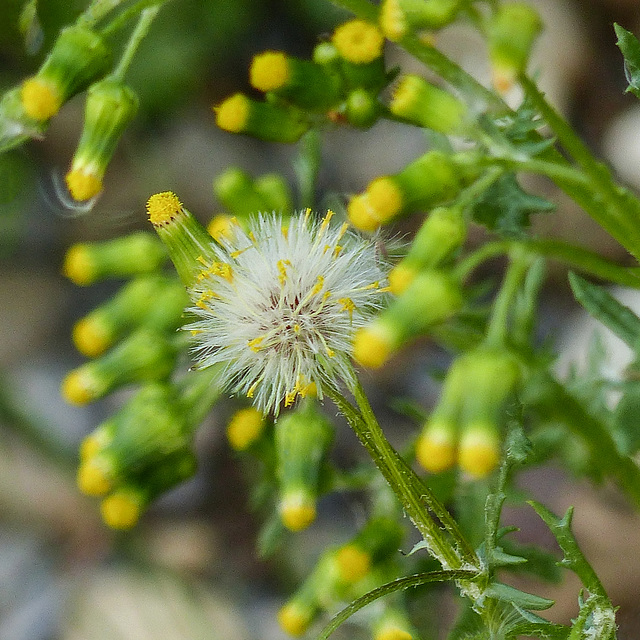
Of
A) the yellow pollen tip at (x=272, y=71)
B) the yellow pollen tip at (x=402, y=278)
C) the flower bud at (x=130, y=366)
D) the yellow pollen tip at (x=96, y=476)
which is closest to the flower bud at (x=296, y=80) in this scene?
the yellow pollen tip at (x=272, y=71)

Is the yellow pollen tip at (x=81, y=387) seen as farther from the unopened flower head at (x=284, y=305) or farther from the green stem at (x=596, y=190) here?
the green stem at (x=596, y=190)

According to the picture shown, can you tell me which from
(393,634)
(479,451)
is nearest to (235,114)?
(479,451)

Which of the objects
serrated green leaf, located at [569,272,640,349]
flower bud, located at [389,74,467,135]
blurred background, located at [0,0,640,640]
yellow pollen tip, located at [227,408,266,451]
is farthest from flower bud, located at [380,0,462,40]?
blurred background, located at [0,0,640,640]

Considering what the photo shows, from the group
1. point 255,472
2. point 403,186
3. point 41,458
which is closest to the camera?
point 403,186

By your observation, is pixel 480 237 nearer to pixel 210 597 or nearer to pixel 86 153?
pixel 210 597

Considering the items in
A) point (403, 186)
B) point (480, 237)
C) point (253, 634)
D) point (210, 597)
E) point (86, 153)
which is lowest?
point (253, 634)

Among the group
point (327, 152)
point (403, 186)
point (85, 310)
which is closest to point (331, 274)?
point (403, 186)

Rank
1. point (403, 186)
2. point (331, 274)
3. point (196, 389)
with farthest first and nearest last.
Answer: point (196, 389) < point (331, 274) < point (403, 186)
